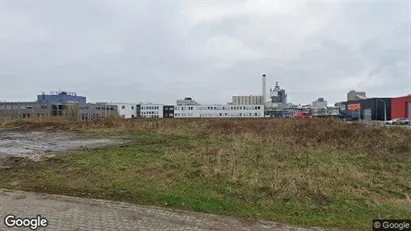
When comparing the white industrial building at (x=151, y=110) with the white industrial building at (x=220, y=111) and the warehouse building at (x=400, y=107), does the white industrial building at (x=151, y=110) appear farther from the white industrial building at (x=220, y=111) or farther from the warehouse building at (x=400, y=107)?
A: the warehouse building at (x=400, y=107)

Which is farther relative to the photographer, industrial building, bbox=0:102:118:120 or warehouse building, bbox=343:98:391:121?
industrial building, bbox=0:102:118:120

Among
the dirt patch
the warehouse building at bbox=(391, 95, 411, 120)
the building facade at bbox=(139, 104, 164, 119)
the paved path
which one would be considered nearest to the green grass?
the paved path

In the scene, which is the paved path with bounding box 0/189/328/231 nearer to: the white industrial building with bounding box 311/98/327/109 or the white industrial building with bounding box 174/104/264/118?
the white industrial building with bounding box 174/104/264/118

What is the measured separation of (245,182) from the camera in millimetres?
8188

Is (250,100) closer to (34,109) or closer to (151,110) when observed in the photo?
(151,110)

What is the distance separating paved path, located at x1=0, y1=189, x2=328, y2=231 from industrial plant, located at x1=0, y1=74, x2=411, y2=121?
68.4m

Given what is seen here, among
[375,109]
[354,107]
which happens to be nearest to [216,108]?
[354,107]
